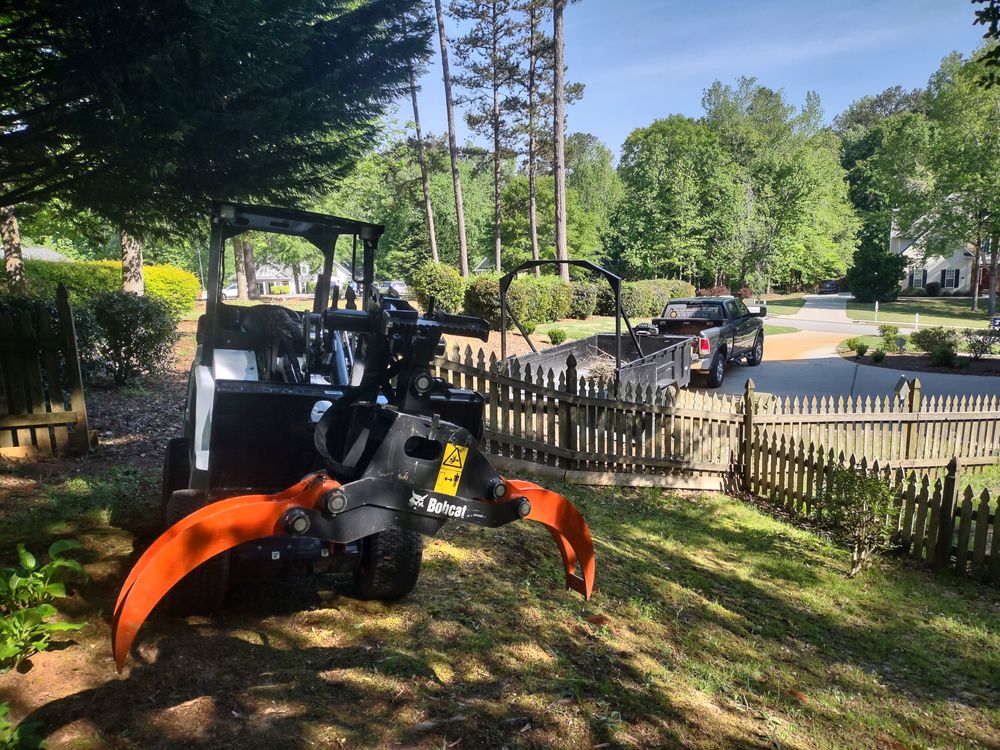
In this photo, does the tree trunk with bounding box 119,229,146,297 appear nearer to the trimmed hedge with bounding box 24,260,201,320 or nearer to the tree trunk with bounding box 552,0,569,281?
the trimmed hedge with bounding box 24,260,201,320

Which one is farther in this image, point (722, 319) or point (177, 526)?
point (722, 319)

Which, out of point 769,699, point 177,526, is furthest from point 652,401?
point 177,526

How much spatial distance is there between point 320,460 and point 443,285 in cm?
2097

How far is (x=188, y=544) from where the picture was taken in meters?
2.38

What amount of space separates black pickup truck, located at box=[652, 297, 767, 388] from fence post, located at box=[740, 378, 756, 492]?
221 inches

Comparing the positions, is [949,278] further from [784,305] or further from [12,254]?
[12,254]

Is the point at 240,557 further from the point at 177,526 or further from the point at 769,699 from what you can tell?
the point at 769,699

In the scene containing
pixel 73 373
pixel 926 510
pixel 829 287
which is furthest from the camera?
pixel 829 287

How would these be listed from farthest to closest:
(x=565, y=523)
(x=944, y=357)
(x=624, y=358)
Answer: (x=944, y=357) < (x=624, y=358) < (x=565, y=523)

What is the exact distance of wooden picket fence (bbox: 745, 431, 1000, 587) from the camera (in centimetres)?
672

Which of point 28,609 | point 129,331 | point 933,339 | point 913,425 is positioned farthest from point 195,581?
point 933,339

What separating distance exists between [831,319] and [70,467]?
39.7m

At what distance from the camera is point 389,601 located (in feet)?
13.4

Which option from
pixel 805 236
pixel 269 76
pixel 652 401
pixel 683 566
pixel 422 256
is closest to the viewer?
pixel 269 76
